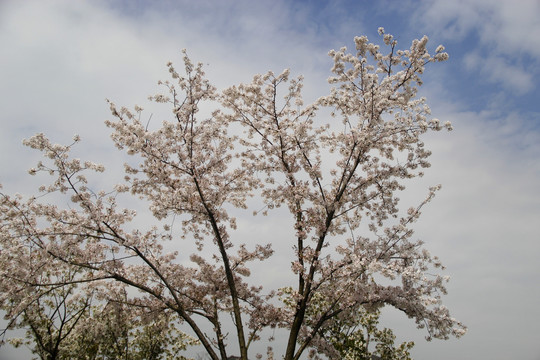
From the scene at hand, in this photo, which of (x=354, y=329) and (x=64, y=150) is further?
(x=354, y=329)

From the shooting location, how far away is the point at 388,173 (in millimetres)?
11352

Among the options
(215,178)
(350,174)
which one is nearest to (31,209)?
(215,178)

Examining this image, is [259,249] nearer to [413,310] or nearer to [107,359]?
[413,310]

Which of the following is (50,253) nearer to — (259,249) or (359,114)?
(259,249)

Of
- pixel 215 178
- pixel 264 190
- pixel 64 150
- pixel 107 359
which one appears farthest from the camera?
pixel 107 359

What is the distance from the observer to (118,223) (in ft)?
36.8

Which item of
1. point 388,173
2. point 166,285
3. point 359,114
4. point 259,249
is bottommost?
point 166,285

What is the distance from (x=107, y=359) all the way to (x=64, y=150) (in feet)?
41.9

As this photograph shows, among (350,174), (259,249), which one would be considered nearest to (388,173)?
(350,174)

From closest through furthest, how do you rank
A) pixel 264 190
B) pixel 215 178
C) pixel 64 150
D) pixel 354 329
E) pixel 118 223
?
pixel 64 150, pixel 118 223, pixel 215 178, pixel 264 190, pixel 354 329

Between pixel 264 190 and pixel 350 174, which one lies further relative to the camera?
pixel 264 190

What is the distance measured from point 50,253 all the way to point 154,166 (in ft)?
12.0

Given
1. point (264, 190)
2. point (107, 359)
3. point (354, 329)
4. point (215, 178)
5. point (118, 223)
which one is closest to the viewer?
point (118, 223)

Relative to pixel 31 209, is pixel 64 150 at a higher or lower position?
higher
